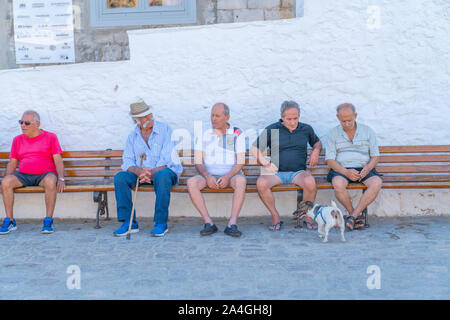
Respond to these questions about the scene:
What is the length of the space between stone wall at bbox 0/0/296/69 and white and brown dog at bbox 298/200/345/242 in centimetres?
244

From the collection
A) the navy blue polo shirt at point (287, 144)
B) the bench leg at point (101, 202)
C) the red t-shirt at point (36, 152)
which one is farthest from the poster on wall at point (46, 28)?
the navy blue polo shirt at point (287, 144)

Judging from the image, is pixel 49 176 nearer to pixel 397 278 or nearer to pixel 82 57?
pixel 82 57

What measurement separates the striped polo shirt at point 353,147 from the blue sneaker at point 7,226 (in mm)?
3441

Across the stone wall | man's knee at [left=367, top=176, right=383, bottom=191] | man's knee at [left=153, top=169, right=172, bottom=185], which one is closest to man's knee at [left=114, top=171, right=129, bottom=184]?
man's knee at [left=153, top=169, right=172, bottom=185]

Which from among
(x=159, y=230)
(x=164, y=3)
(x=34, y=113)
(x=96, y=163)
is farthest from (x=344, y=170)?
(x=34, y=113)

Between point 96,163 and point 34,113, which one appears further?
point 96,163

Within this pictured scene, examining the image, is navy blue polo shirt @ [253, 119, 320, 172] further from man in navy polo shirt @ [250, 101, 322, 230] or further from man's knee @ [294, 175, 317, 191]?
man's knee @ [294, 175, 317, 191]

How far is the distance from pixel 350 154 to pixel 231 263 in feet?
6.48

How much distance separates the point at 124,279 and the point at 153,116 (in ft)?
8.12

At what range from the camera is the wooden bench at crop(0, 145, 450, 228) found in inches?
195

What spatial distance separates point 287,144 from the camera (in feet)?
16.4

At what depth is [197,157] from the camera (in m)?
4.92

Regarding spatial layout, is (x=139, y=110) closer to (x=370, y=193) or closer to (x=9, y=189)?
(x=9, y=189)

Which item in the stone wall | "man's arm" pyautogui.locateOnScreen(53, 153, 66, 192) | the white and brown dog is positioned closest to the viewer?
the white and brown dog
